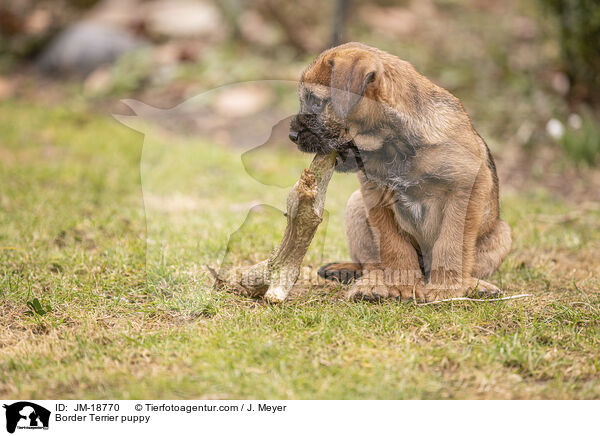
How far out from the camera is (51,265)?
4230mm

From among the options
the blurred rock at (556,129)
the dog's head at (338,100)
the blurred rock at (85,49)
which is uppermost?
the blurred rock at (85,49)

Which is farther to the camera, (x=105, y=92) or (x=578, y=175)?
(x=105, y=92)

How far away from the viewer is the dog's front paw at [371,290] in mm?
3725

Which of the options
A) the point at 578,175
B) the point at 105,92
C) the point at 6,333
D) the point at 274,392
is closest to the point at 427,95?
the point at 274,392

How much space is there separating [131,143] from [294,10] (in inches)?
195

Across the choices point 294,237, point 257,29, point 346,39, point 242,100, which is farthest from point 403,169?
point 257,29

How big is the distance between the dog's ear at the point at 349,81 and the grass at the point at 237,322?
1.16 meters

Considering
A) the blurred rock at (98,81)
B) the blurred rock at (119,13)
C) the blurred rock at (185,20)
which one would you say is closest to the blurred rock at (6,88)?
the blurred rock at (98,81)

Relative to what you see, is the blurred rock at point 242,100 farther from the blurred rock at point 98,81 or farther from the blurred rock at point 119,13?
the blurred rock at point 119,13

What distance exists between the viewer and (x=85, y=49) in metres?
11.3

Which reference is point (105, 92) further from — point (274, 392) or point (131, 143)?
point (274, 392)

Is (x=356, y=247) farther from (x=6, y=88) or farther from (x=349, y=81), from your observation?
(x=6, y=88)
